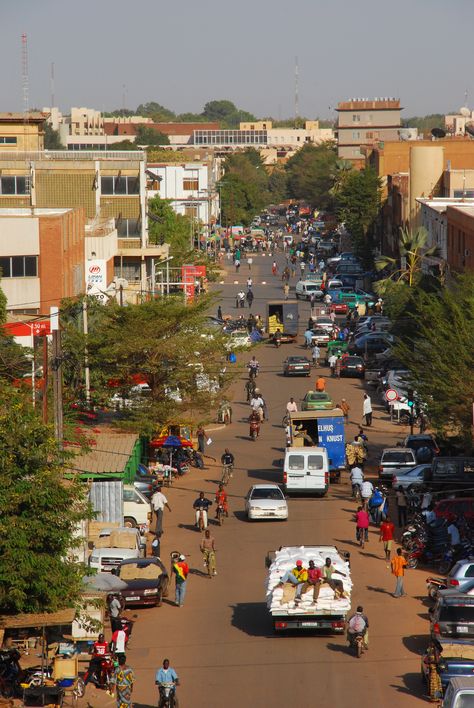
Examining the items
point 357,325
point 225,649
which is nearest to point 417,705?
point 225,649

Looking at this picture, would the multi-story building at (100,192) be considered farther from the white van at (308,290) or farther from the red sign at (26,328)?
the red sign at (26,328)

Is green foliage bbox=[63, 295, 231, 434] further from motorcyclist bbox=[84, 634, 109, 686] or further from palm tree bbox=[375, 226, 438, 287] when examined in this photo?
palm tree bbox=[375, 226, 438, 287]

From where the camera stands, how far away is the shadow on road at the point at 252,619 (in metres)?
27.6

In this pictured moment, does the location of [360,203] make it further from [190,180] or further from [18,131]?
[18,131]

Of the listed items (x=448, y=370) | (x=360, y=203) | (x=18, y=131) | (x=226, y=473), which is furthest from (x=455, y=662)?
(x=18, y=131)

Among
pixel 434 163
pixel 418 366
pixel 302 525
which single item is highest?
pixel 434 163

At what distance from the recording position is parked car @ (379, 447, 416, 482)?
42.3 meters

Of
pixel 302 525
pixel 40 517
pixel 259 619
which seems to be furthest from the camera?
pixel 302 525

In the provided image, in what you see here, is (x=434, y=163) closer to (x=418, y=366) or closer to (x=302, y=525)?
(x=418, y=366)

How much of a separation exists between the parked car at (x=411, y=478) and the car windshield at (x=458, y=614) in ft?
50.4

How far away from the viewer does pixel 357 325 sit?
77750 millimetres

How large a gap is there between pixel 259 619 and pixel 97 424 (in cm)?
1782

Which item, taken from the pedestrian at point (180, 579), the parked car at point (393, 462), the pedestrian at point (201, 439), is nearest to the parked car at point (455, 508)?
the parked car at point (393, 462)

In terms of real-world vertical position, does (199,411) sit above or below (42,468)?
below
